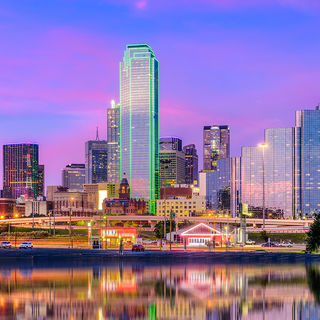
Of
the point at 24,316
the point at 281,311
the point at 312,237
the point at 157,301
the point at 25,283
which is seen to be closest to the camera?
the point at 24,316

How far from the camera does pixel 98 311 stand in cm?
3153

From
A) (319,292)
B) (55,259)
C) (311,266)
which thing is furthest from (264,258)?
(319,292)

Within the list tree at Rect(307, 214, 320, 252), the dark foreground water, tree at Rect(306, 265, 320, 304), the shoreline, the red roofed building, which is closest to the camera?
the dark foreground water

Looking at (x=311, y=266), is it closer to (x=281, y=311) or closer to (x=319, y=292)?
(x=319, y=292)

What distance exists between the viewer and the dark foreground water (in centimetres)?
3141

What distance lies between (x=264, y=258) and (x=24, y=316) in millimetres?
45413

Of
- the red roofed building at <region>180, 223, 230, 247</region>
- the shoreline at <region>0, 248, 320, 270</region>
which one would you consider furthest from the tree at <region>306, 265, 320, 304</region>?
the red roofed building at <region>180, 223, 230, 247</region>

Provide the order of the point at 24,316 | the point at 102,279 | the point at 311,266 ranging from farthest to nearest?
the point at 311,266 → the point at 102,279 → the point at 24,316

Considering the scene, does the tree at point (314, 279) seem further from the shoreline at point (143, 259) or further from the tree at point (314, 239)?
the tree at point (314, 239)

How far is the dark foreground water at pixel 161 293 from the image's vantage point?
31406 millimetres

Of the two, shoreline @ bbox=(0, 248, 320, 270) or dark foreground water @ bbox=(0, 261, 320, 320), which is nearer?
dark foreground water @ bbox=(0, 261, 320, 320)

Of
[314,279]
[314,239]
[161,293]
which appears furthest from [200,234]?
[161,293]

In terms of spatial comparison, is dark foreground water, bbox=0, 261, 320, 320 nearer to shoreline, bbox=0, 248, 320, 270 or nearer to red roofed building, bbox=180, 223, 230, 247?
shoreline, bbox=0, 248, 320, 270

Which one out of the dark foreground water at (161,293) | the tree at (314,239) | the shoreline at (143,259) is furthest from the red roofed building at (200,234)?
the dark foreground water at (161,293)
